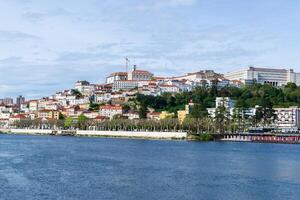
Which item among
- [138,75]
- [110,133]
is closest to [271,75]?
[138,75]

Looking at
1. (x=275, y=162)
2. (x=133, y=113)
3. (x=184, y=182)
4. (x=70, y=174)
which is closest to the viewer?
(x=184, y=182)

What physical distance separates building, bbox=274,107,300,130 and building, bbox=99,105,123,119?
24830 millimetres

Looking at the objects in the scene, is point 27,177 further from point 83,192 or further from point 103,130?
point 103,130

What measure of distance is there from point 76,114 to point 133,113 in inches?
550

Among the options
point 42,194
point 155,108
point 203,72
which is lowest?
point 42,194

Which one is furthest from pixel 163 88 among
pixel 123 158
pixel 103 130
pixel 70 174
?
pixel 70 174

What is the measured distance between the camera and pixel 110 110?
94.0 meters

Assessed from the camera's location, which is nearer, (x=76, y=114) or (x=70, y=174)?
(x=70, y=174)

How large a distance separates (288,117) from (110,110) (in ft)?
95.4

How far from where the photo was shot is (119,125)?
76.9 meters

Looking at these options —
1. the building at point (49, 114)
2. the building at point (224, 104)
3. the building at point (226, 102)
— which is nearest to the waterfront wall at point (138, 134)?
the building at point (224, 104)

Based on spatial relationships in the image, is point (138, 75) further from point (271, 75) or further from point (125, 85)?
point (271, 75)

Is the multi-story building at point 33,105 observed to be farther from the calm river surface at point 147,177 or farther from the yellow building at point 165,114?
the calm river surface at point 147,177

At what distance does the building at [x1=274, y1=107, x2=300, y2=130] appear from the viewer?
78.6 m
